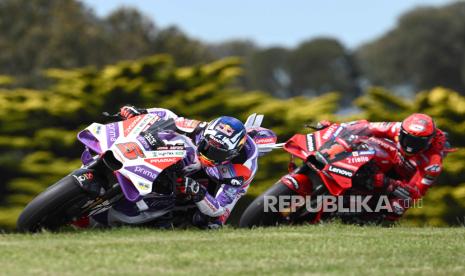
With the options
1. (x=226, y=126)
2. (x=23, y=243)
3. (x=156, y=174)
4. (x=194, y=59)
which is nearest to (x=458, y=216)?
(x=226, y=126)

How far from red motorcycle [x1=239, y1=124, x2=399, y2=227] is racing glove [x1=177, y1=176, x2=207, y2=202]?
1.09 m

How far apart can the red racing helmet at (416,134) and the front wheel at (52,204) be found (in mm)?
3582

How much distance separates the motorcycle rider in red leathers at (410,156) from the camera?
1005cm

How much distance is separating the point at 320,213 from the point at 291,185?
51 cm

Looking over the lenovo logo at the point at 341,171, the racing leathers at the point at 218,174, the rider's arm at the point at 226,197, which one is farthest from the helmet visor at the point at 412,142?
the rider's arm at the point at 226,197

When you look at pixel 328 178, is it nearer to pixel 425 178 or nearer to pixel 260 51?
pixel 425 178

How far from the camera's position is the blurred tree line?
47812 millimetres

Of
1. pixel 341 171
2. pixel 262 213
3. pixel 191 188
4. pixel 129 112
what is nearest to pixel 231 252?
pixel 191 188

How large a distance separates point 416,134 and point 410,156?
34cm

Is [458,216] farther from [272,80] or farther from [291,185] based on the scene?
[272,80]

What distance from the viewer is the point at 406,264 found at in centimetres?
705

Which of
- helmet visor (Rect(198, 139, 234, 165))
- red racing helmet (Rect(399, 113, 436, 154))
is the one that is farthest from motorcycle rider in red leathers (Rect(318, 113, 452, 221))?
helmet visor (Rect(198, 139, 234, 165))

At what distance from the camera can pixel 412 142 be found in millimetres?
10078

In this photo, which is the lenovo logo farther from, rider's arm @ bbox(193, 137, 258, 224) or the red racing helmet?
rider's arm @ bbox(193, 137, 258, 224)
